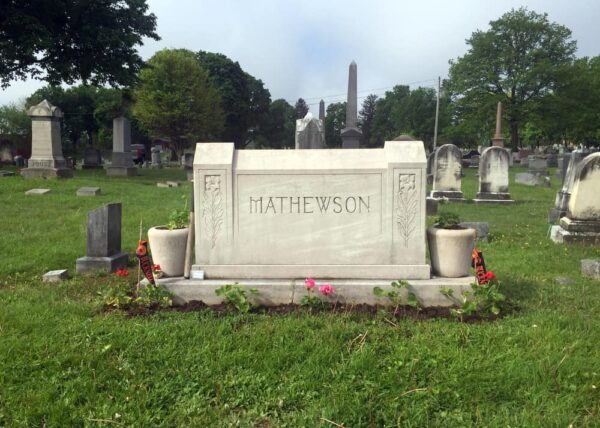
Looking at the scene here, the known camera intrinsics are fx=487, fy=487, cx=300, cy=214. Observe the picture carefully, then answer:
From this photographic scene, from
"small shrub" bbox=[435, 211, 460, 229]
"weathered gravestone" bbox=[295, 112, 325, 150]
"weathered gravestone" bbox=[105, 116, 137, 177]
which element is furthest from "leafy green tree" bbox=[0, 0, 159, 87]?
"small shrub" bbox=[435, 211, 460, 229]

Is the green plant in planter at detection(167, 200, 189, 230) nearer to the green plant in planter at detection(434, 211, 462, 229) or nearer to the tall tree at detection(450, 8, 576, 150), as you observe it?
the green plant in planter at detection(434, 211, 462, 229)

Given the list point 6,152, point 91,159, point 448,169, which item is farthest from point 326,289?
point 6,152

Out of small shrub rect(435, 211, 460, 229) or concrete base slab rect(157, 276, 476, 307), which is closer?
concrete base slab rect(157, 276, 476, 307)

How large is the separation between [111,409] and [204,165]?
2458mm

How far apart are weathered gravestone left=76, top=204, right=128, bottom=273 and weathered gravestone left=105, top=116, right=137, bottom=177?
1600 cm

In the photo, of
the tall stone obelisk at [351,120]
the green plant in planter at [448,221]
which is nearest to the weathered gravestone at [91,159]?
the tall stone obelisk at [351,120]

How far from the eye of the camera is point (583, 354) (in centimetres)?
358

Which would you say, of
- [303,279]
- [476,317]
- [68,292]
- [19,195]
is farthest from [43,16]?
[476,317]

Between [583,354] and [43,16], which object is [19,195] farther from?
[583,354]

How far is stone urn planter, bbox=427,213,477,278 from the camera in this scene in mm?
4766

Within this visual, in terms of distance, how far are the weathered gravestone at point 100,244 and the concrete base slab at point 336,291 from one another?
1976 millimetres

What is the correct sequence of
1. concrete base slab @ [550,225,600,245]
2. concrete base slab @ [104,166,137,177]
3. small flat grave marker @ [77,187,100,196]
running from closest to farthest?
concrete base slab @ [550,225,600,245], small flat grave marker @ [77,187,100,196], concrete base slab @ [104,166,137,177]

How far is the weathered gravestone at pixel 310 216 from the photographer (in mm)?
4805

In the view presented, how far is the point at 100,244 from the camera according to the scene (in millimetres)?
6367
